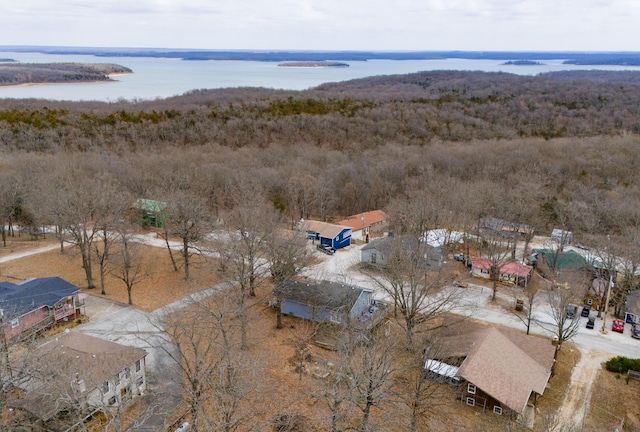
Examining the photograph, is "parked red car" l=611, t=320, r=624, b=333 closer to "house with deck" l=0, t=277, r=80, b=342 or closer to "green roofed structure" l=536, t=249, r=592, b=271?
"green roofed structure" l=536, t=249, r=592, b=271

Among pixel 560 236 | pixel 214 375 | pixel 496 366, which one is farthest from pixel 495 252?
pixel 214 375

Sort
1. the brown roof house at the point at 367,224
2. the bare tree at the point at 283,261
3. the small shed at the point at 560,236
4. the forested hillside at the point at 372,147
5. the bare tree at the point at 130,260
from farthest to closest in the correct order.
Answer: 1. the forested hillside at the point at 372,147
2. the brown roof house at the point at 367,224
3. the small shed at the point at 560,236
4. the bare tree at the point at 130,260
5. the bare tree at the point at 283,261

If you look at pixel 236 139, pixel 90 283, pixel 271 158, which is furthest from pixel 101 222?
pixel 236 139

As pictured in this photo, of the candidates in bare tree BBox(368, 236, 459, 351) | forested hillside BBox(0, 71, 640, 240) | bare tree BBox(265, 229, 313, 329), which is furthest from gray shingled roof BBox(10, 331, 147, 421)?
forested hillside BBox(0, 71, 640, 240)

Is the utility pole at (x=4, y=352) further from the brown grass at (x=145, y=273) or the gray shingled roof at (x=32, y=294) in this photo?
the brown grass at (x=145, y=273)

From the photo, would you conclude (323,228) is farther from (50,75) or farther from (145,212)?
(50,75)

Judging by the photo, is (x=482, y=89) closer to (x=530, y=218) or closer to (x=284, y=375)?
(x=530, y=218)

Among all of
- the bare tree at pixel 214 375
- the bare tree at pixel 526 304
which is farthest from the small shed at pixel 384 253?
the bare tree at pixel 214 375
